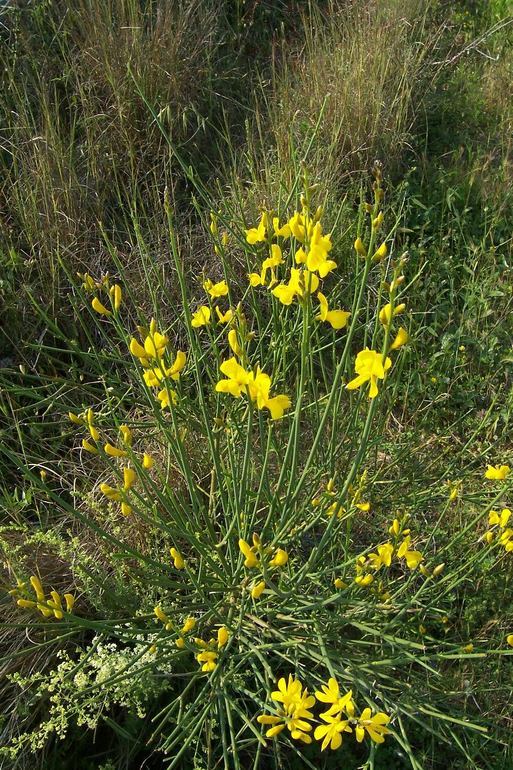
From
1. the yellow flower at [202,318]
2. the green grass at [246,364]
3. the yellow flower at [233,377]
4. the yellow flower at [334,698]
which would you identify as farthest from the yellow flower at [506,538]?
the yellow flower at [202,318]

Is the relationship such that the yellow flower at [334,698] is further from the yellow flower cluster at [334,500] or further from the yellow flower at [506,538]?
the yellow flower at [506,538]

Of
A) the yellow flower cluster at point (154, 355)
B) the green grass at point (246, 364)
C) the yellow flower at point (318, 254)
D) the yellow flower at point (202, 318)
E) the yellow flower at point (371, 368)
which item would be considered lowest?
the green grass at point (246, 364)

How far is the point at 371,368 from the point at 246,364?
8.8 inches

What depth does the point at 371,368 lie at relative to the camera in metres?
1.22

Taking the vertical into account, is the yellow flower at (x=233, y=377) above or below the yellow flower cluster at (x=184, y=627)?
above

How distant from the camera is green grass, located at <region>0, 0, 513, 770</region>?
1649mm

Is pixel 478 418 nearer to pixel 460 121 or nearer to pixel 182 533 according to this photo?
pixel 182 533

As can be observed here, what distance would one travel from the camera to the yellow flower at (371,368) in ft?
3.95

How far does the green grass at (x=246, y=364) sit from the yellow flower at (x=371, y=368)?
111 millimetres

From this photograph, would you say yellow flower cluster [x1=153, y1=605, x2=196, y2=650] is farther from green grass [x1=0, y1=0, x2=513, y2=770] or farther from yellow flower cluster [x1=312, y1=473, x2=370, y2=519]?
yellow flower cluster [x1=312, y1=473, x2=370, y2=519]

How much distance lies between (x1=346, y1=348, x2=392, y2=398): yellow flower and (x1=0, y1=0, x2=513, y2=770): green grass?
0.36 feet

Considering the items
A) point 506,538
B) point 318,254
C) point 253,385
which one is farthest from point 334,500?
point 318,254

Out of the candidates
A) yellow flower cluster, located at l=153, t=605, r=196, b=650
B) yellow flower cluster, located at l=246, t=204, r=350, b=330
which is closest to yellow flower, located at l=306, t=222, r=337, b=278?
yellow flower cluster, located at l=246, t=204, r=350, b=330

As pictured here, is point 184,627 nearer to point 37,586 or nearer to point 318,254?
point 37,586
